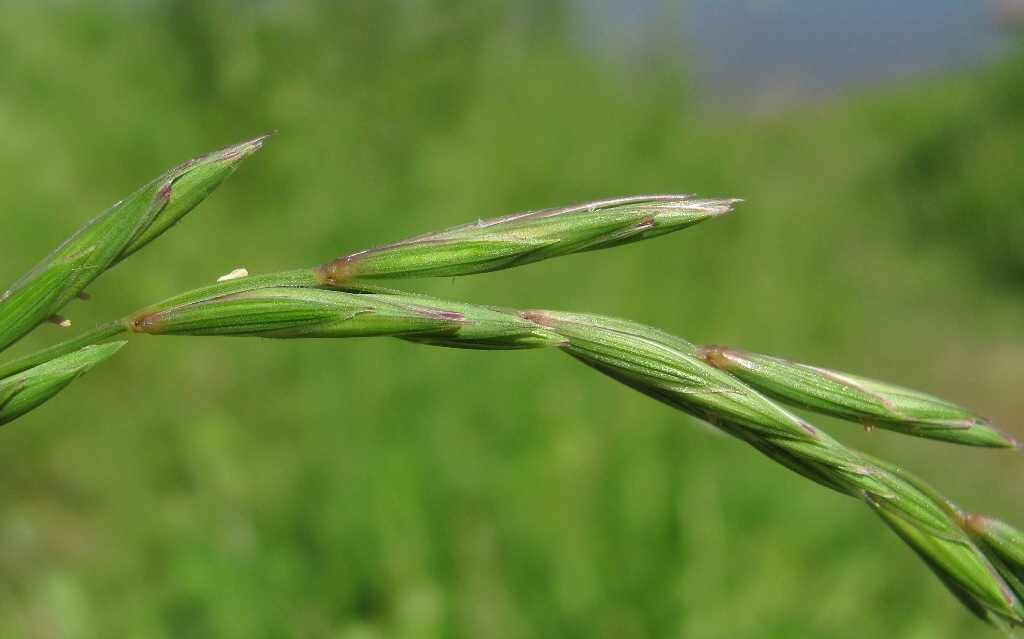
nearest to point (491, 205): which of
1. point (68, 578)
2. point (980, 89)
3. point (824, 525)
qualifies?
point (824, 525)

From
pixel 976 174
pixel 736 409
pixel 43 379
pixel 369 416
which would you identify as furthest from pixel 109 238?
pixel 976 174

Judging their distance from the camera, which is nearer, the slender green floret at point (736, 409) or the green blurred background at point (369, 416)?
the slender green floret at point (736, 409)

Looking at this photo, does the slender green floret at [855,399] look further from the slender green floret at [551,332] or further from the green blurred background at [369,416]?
the green blurred background at [369,416]

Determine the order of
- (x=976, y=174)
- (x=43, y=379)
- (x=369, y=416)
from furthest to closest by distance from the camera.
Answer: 1. (x=976, y=174)
2. (x=369, y=416)
3. (x=43, y=379)

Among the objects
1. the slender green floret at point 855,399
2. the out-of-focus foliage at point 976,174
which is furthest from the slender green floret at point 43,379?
the out-of-focus foliage at point 976,174

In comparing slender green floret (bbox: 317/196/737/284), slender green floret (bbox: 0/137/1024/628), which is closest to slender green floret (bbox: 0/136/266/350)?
slender green floret (bbox: 0/137/1024/628)

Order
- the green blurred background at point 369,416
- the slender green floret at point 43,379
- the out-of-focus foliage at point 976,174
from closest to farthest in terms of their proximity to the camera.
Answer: the slender green floret at point 43,379 < the green blurred background at point 369,416 < the out-of-focus foliage at point 976,174

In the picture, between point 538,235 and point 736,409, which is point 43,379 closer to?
point 538,235
